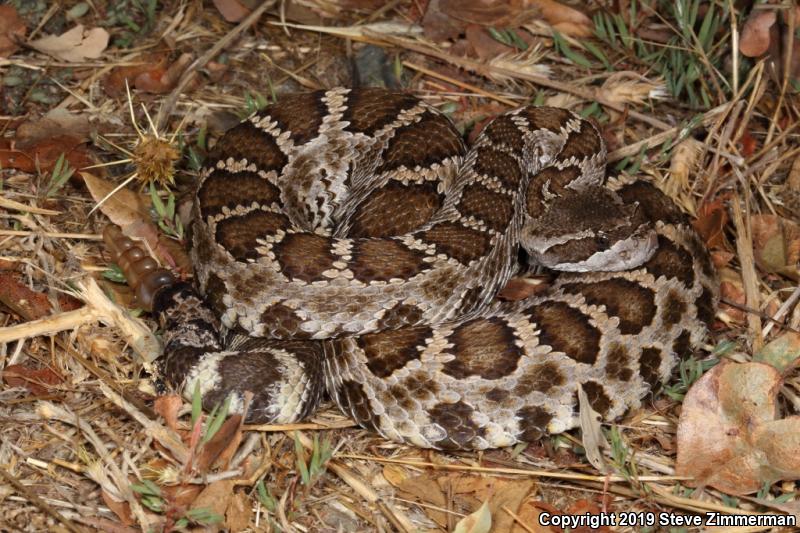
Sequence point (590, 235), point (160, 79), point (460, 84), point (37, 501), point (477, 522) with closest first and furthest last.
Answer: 1. point (37, 501)
2. point (477, 522)
3. point (590, 235)
4. point (160, 79)
5. point (460, 84)

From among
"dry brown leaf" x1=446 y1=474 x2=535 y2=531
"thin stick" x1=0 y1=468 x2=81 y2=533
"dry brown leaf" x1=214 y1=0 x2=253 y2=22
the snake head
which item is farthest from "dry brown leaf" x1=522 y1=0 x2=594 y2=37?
"thin stick" x1=0 y1=468 x2=81 y2=533

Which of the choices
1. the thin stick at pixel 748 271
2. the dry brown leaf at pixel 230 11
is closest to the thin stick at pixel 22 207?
the dry brown leaf at pixel 230 11

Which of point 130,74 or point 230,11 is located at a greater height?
point 230,11

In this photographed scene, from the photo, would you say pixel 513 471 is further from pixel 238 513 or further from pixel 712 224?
pixel 712 224

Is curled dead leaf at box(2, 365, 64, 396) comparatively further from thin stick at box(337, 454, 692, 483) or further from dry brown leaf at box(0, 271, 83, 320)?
thin stick at box(337, 454, 692, 483)

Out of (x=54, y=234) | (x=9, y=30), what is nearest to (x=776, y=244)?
(x=54, y=234)

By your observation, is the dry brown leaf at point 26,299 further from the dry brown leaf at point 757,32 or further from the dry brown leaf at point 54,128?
the dry brown leaf at point 757,32

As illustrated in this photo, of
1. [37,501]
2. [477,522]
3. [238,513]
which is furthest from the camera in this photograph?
[238,513]
